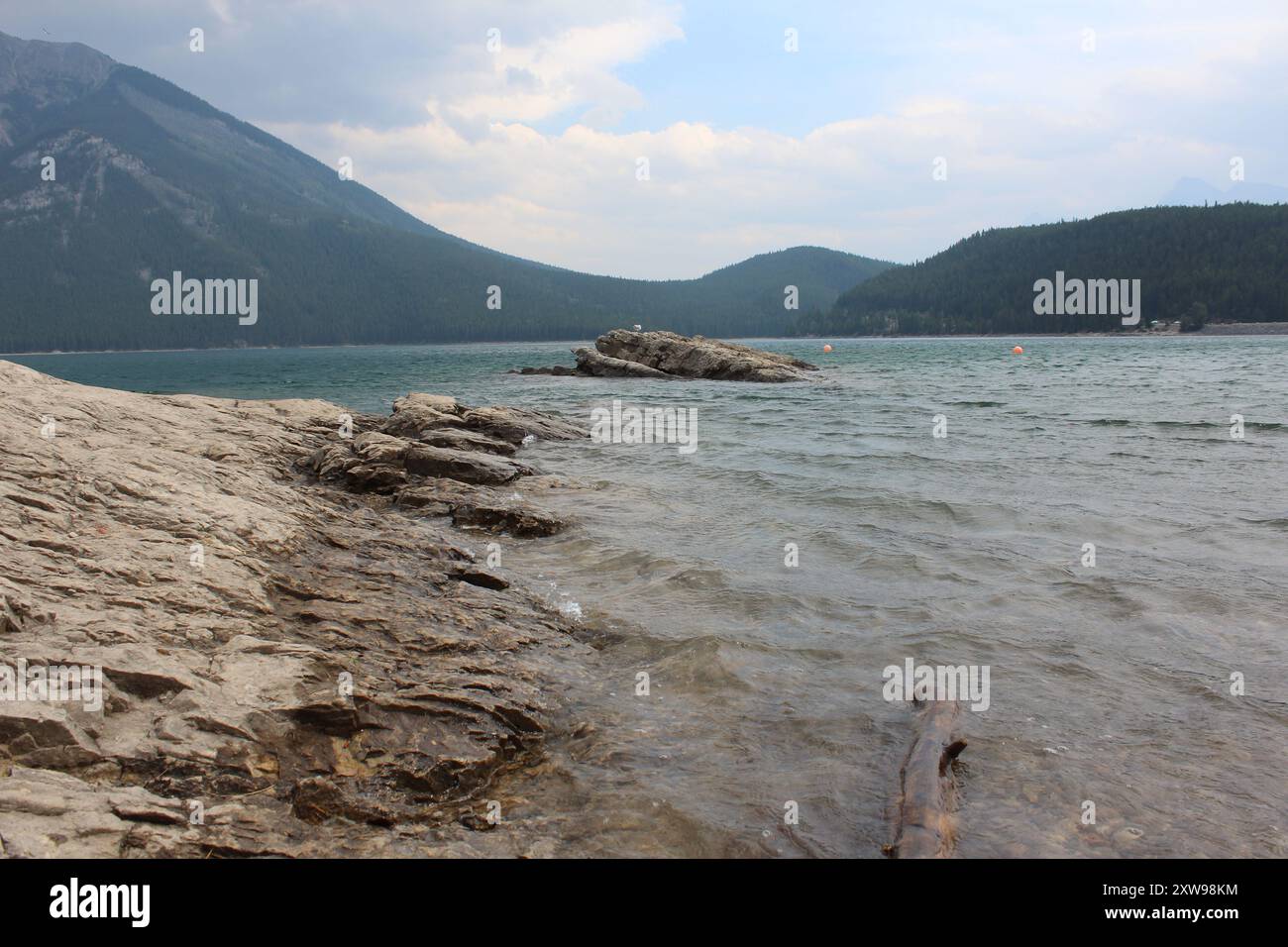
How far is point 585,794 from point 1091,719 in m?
4.21

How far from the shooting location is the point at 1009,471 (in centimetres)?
1725

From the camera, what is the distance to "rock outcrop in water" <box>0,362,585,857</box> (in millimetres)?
4375

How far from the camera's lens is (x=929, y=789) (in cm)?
501

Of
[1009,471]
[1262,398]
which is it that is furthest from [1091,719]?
[1262,398]

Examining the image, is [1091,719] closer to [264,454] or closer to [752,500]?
[752,500]

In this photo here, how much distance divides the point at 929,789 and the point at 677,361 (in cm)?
5587

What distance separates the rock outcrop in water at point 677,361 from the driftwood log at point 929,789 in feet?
158
